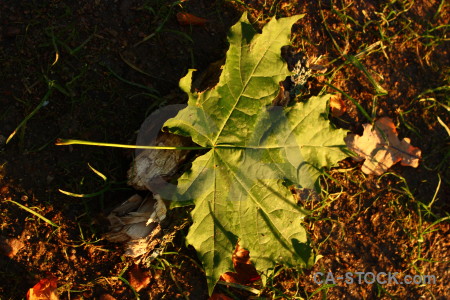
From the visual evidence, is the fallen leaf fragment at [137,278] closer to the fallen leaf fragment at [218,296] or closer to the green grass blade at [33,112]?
the fallen leaf fragment at [218,296]

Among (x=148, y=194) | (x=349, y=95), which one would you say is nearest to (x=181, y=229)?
(x=148, y=194)

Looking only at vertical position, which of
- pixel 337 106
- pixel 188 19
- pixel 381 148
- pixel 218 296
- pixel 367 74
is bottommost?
pixel 218 296

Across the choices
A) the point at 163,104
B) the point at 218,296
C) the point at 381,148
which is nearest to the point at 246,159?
the point at 163,104

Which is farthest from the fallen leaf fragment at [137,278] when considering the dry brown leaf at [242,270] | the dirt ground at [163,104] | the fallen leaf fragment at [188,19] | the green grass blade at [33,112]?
the fallen leaf fragment at [188,19]

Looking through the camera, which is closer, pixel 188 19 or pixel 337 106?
pixel 188 19

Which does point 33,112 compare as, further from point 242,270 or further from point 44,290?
point 242,270

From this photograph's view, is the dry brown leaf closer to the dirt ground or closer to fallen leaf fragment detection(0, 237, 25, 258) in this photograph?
the dirt ground

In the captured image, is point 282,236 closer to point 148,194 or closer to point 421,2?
point 148,194
